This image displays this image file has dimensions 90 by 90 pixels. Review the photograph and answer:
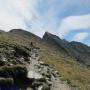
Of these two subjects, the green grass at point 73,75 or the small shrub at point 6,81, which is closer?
the small shrub at point 6,81

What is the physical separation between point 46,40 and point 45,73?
149234 mm

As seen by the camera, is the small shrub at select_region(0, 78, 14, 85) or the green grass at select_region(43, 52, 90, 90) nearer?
the small shrub at select_region(0, 78, 14, 85)

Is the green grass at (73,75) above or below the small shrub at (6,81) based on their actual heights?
above

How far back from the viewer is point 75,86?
46719 mm

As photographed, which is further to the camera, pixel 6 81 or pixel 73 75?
pixel 73 75

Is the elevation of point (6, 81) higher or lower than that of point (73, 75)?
lower

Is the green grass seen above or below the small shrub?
above

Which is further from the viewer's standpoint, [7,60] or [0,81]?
[7,60]

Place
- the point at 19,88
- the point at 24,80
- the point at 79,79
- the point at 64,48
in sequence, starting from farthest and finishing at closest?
the point at 64,48 → the point at 79,79 → the point at 24,80 → the point at 19,88

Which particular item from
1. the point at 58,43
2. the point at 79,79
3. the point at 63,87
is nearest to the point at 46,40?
the point at 58,43

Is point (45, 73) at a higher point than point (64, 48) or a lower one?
lower

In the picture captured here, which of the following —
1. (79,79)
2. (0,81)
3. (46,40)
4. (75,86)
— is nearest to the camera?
(0,81)

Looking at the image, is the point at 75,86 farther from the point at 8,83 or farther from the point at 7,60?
the point at 8,83

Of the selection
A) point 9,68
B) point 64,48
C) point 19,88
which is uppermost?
point 64,48
